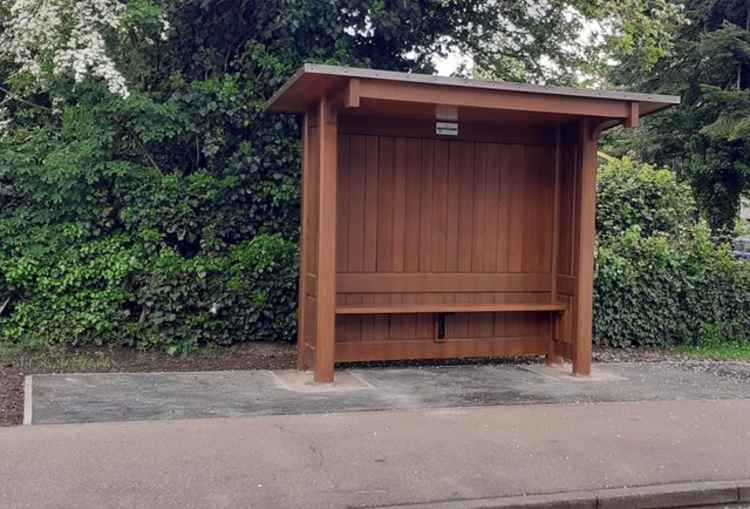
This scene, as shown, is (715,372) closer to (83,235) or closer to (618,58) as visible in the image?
(83,235)

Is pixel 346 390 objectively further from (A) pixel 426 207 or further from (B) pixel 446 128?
(B) pixel 446 128

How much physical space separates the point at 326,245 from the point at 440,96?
73.8 inches

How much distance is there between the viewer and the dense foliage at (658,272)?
12.5m

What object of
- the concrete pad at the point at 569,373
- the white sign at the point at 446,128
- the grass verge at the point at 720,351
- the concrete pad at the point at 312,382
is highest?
the white sign at the point at 446,128

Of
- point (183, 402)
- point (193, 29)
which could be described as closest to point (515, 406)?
point (183, 402)

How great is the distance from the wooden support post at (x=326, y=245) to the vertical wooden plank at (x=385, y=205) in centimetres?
101

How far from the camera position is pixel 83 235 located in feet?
34.6

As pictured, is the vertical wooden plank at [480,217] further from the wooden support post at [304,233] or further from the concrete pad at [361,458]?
the concrete pad at [361,458]

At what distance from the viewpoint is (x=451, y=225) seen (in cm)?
1009

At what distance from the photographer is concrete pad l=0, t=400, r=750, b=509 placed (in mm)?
5477

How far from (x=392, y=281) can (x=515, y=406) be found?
231 centimetres

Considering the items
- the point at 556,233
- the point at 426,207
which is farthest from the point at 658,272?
the point at 426,207

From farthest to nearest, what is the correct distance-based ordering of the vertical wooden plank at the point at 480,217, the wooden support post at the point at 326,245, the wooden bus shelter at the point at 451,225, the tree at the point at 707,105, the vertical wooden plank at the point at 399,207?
the tree at the point at 707,105
the vertical wooden plank at the point at 480,217
the vertical wooden plank at the point at 399,207
the wooden bus shelter at the point at 451,225
the wooden support post at the point at 326,245

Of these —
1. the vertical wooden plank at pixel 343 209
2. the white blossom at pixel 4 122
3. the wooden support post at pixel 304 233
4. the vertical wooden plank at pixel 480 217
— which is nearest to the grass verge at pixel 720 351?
the vertical wooden plank at pixel 480 217
